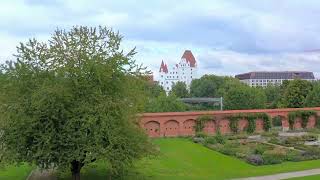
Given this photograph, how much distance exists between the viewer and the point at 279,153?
3192cm

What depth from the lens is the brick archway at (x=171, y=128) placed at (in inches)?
1838

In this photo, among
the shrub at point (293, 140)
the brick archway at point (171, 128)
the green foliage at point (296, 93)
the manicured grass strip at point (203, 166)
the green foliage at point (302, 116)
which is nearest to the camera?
the manicured grass strip at point (203, 166)

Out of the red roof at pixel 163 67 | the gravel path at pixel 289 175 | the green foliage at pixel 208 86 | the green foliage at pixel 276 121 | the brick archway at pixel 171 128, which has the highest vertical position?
the red roof at pixel 163 67

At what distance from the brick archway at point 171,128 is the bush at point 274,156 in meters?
14.9

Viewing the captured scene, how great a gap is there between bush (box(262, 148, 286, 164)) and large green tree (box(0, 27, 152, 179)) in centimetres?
1073

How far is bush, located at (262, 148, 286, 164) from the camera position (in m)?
30.3

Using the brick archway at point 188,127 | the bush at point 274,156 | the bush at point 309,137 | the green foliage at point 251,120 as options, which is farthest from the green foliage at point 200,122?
the bush at point 274,156

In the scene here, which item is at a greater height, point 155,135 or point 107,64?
point 107,64

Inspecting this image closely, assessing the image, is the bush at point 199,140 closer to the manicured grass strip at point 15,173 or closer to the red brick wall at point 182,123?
the red brick wall at point 182,123

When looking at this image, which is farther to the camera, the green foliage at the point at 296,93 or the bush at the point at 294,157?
the green foliage at the point at 296,93

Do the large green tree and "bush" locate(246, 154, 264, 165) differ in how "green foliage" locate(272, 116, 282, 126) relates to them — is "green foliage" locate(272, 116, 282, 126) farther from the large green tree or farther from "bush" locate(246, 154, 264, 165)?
the large green tree

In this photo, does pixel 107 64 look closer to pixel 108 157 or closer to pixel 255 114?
pixel 108 157

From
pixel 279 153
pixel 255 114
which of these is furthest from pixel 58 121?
pixel 255 114

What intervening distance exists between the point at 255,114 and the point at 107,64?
29.6 meters
